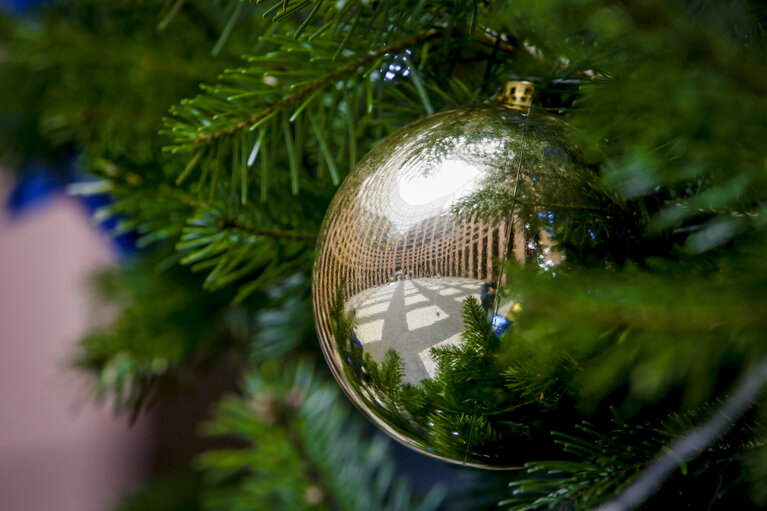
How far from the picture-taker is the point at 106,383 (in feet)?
1.57

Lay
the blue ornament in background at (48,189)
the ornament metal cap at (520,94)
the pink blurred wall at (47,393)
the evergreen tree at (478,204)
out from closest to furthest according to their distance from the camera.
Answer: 1. the evergreen tree at (478,204)
2. the ornament metal cap at (520,94)
3. the blue ornament in background at (48,189)
4. the pink blurred wall at (47,393)

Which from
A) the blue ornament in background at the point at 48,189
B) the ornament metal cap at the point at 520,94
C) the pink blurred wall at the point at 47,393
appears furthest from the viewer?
the pink blurred wall at the point at 47,393

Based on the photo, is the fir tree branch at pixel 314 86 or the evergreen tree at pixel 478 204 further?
the fir tree branch at pixel 314 86

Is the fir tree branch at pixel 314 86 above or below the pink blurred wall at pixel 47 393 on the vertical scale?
above

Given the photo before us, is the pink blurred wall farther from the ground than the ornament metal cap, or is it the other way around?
the ornament metal cap

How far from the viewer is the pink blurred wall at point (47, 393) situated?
4.25 feet

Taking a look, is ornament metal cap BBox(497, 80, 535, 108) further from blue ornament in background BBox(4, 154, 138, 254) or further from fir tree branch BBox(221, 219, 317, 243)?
blue ornament in background BBox(4, 154, 138, 254)

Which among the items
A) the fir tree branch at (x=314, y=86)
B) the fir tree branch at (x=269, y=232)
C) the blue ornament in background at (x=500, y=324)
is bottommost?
the blue ornament in background at (x=500, y=324)

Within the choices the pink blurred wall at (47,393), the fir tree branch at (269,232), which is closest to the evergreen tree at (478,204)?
the fir tree branch at (269,232)

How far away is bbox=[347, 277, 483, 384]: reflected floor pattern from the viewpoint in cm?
18

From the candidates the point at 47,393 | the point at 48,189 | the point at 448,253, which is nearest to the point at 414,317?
the point at 448,253

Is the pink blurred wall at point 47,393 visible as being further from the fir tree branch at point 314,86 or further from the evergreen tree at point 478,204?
the fir tree branch at point 314,86

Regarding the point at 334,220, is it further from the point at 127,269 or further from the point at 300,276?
the point at 127,269

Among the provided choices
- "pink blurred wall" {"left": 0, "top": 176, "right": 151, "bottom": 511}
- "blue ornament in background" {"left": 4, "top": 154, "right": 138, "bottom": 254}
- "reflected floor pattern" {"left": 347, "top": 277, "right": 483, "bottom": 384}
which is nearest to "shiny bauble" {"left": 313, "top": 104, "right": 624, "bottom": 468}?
"reflected floor pattern" {"left": 347, "top": 277, "right": 483, "bottom": 384}
